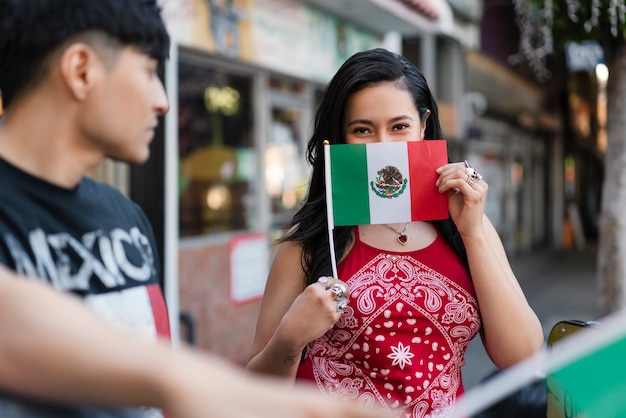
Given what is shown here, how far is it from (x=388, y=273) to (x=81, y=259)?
41.3 inches

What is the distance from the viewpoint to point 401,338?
78.3 inches

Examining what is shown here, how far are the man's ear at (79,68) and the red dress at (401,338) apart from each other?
1081 millimetres

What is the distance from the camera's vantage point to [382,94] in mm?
2113

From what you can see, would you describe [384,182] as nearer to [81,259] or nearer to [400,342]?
[400,342]

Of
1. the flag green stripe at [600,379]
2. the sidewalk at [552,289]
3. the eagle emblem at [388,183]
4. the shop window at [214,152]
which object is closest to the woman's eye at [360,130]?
the eagle emblem at [388,183]

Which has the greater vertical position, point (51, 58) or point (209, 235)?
point (51, 58)

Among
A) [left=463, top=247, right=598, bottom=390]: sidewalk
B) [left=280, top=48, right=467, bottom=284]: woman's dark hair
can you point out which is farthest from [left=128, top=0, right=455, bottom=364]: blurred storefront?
[left=280, top=48, right=467, bottom=284]: woman's dark hair

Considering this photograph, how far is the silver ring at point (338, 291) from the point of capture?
1867 mm

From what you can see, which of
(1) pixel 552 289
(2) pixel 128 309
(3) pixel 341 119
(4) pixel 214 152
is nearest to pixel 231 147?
(4) pixel 214 152

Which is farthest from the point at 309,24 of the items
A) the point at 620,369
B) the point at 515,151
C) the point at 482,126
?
the point at 515,151

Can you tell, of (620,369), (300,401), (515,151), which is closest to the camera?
(300,401)

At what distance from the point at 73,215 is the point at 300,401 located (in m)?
0.55

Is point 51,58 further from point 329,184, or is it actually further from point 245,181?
point 245,181

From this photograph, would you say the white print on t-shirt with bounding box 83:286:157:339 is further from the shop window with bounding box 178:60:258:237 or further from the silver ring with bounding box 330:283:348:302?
the shop window with bounding box 178:60:258:237
